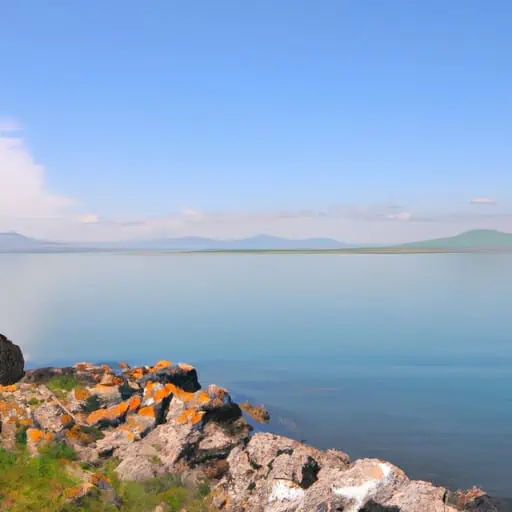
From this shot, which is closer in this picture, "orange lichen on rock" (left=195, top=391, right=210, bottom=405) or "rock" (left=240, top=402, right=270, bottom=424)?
"orange lichen on rock" (left=195, top=391, right=210, bottom=405)

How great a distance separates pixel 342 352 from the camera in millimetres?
56656

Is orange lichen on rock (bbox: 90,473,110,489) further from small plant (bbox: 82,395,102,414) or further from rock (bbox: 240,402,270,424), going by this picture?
rock (bbox: 240,402,270,424)

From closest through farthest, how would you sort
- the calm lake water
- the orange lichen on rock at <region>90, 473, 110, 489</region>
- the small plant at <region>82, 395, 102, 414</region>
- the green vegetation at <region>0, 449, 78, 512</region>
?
the green vegetation at <region>0, 449, 78, 512</region>
the orange lichen on rock at <region>90, 473, 110, 489</region>
the small plant at <region>82, 395, 102, 414</region>
the calm lake water

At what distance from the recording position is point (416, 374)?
48.3 meters

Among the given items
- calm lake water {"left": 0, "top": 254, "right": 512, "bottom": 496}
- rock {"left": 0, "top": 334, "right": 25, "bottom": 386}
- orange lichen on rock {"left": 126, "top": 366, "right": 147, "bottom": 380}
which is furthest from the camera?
orange lichen on rock {"left": 126, "top": 366, "right": 147, "bottom": 380}

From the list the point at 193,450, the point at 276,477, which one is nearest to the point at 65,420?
the point at 193,450

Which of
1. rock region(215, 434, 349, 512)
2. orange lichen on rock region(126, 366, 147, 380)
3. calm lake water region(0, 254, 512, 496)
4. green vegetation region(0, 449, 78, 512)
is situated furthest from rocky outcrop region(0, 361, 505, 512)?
calm lake water region(0, 254, 512, 496)

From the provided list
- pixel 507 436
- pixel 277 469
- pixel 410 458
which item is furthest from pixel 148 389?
pixel 507 436

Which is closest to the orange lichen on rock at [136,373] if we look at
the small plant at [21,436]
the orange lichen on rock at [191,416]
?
the orange lichen on rock at [191,416]

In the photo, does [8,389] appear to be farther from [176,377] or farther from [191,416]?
[191,416]

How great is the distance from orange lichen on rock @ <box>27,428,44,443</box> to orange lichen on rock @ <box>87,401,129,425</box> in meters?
3.23

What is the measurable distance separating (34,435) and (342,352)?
35.6 m

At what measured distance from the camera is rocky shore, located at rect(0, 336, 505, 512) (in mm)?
20672

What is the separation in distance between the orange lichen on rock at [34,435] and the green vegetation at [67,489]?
1.82 ft
